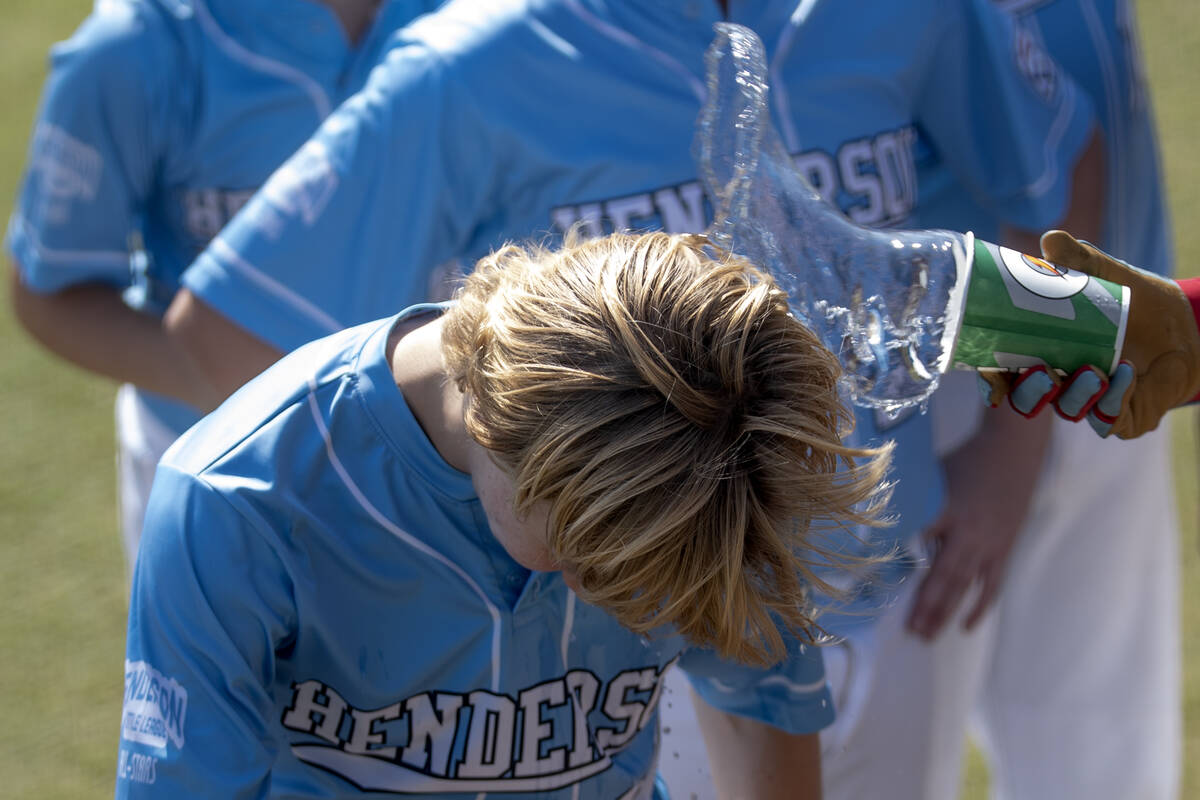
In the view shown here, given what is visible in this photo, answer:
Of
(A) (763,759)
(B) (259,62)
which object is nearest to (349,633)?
(A) (763,759)

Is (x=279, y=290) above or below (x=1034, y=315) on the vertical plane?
below

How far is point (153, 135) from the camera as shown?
2.04m

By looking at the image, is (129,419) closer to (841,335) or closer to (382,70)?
(382,70)

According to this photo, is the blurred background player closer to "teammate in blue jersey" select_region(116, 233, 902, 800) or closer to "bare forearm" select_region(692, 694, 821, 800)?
"bare forearm" select_region(692, 694, 821, 800)

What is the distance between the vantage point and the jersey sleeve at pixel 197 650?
1104 mm

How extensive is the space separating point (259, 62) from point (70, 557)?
88.0 inches

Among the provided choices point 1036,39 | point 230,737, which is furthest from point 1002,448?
point 230,737

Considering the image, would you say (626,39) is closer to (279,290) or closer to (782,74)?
(782,74)

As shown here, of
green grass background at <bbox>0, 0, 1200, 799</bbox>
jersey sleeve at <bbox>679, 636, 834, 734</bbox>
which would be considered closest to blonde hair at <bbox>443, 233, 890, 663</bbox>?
jersey sleeve at <bbox>679, 636, 834, 734</bbox>

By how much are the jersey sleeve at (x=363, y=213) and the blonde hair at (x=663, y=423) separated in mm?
600

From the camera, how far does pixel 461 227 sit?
173 cm

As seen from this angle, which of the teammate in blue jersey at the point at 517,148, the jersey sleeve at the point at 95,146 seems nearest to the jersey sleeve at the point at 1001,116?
the teammate in blue jersey at the point at 517,148

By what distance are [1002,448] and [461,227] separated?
100cm

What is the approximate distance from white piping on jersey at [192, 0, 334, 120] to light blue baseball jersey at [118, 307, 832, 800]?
0.97 metres
